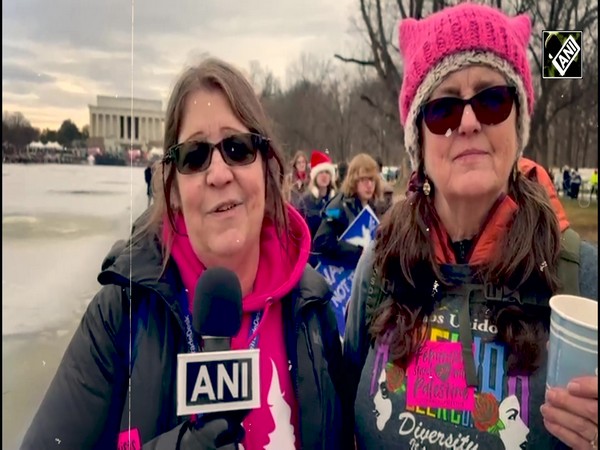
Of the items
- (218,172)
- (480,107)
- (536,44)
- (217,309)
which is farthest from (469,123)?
(217,309)

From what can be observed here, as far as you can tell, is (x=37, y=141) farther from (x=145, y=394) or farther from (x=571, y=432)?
(x=571, y=432)

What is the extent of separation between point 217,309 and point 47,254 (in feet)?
1.34

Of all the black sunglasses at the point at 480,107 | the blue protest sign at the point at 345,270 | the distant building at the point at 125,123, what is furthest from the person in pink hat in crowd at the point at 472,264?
the distant building at the point at 125,123

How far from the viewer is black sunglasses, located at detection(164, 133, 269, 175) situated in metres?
1.12

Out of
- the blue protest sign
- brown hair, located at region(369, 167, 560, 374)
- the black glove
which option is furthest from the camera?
the blue protest sign

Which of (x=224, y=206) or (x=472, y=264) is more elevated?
(x=224, y=206)

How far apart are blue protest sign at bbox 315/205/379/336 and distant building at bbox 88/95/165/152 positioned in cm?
49

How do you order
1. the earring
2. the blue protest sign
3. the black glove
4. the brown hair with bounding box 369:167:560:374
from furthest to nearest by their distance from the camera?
the blue protest sign < the earring < the brown hair with bounding box 369:167:560:374 < the black glove

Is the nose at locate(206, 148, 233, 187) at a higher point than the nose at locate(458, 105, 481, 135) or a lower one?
lower

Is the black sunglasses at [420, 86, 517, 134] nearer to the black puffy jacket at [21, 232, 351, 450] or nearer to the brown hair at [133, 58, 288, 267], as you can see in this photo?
the brown hair at [133, 58, 288, 267]

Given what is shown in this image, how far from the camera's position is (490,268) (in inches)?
46.4

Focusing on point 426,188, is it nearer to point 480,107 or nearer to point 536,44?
point 480,107

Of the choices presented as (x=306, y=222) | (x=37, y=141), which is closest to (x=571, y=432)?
(x=306, y=222)

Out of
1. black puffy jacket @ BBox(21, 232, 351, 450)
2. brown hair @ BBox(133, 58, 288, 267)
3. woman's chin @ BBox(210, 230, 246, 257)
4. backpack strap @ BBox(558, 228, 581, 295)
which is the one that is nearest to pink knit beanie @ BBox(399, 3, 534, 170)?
backpack strap @ BBox(558, 228, 581, 295)
